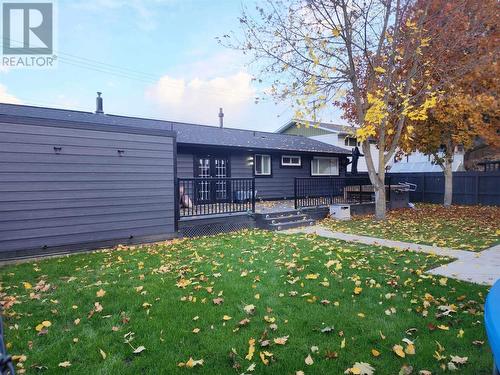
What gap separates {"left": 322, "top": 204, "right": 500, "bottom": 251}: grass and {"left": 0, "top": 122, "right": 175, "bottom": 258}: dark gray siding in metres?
5.49

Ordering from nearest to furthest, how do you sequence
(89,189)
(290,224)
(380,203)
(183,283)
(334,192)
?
(183,283) → (89,189) → (290,224) → (380,203) → (334,192)

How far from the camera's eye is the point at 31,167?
661 centimetres

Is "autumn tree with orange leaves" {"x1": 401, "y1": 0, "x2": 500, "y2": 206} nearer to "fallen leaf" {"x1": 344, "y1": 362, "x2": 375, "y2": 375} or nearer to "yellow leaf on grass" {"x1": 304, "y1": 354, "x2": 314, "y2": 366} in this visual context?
"fallen leaf" {"x1": 344, "y1": 362, "x2": 375, "y2": 375}

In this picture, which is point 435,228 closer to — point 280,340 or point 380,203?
point 380,203

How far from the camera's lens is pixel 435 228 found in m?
9.64

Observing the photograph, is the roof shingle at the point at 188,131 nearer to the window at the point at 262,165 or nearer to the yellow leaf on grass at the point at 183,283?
the window at the point at 262,165

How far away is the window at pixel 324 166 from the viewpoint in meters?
18.9

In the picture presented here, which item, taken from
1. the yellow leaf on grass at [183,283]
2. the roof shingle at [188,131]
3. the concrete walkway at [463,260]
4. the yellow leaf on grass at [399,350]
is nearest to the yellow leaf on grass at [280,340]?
the yellow leaf on grass at [399,350]

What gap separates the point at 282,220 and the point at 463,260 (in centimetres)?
543

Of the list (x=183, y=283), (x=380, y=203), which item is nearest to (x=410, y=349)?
(x=183, y=283)

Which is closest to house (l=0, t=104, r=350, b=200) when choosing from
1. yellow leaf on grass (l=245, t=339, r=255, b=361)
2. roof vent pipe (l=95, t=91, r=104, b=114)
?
roof vent pipe (l=95, t=91, r=104, b=114)

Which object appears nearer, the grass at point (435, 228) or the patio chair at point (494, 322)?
the patio chair at point (494, 322)

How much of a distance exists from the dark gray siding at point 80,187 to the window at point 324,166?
11.6 metres
